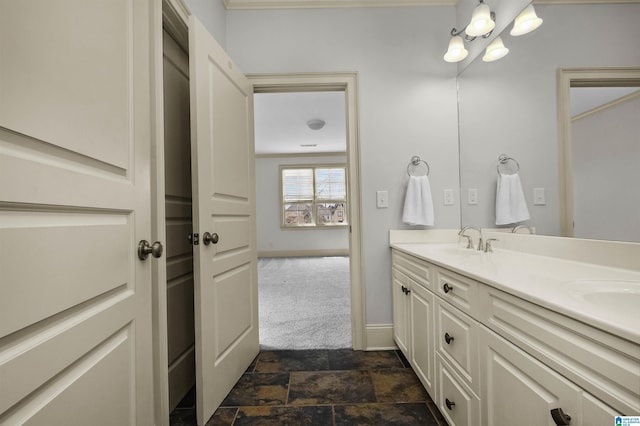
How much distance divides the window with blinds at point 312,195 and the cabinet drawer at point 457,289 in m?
6.05

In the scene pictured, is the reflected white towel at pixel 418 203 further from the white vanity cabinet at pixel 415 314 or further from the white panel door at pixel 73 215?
the white panel door at pixel 73 215

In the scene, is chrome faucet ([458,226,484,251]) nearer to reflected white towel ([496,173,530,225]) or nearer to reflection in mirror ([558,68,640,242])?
reflected white towel ([496,173,530,225])

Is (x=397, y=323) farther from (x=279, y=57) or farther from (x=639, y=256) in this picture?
(x=279, y=57)

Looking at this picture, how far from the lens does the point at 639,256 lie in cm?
100

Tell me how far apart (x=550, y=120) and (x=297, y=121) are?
3.86 meters

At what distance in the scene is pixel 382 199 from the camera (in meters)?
2.14

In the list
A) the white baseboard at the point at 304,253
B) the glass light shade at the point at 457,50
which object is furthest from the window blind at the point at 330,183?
the glass light shade at the point at 457,50

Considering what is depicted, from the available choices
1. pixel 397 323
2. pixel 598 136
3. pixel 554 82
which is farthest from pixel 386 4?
pixel 397 323

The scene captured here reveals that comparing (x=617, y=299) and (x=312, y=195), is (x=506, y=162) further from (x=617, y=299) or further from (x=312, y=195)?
(x=312, y=195)

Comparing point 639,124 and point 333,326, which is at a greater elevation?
point 639,124

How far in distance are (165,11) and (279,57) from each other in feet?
2.90

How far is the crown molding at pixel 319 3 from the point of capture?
2102mm

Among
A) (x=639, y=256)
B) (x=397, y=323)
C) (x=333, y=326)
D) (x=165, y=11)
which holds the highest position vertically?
(x=165, y=11)

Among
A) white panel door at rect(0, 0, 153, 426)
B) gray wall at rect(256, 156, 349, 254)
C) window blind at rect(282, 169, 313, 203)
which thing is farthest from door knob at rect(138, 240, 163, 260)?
window blind at rect(282, 169, 313, 203)
